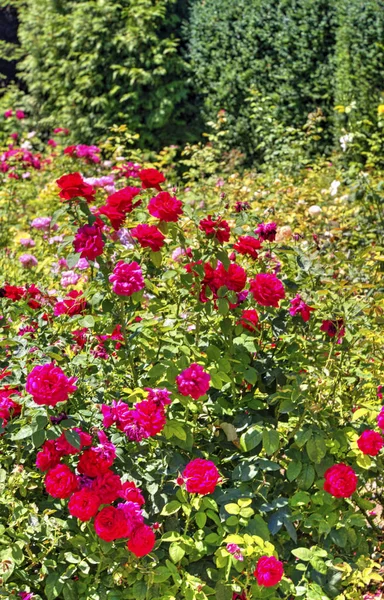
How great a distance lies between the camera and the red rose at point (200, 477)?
75.2 inches

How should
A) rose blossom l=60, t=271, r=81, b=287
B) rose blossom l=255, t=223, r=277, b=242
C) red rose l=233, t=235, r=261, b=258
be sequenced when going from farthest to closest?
rose blossom l=60, t=271, r=81, b=287
rose blossom l=255, t=223, r=277, b=242
red rose l=233, t=235, r=261, b=258

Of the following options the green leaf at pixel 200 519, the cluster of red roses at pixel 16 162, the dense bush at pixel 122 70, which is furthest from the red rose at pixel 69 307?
the dense bush at pixel 122 70

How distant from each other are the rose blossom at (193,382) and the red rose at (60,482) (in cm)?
34

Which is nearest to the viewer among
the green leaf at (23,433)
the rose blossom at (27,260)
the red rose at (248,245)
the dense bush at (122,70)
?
the green leaf at (23,433)

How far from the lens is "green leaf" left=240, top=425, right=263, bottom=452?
2.15 metres

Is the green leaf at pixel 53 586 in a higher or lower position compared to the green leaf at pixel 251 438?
lower

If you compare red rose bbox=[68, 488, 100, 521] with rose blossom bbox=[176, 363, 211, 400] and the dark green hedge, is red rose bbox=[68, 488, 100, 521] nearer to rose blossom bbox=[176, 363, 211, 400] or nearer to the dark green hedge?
rose blossom bbox=[176, 363, 211, 400]

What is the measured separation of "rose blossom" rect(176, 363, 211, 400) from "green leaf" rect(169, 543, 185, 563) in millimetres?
384

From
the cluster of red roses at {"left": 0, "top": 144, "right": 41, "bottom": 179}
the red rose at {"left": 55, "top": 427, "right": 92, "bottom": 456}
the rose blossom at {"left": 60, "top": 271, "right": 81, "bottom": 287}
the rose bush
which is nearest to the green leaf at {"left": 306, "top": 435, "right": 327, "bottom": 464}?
the rose bush

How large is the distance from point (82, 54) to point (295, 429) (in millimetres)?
7184

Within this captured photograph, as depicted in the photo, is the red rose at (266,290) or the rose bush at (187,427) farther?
the red rose at (266,290)

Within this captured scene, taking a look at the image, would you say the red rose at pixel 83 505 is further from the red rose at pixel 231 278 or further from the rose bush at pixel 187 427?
the red rose at pixel 231 278

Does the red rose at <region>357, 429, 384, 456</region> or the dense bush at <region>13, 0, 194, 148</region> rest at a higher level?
the red rose at <region>357, 429, 384, 456</region>

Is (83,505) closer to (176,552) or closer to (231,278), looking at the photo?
(176,552)
